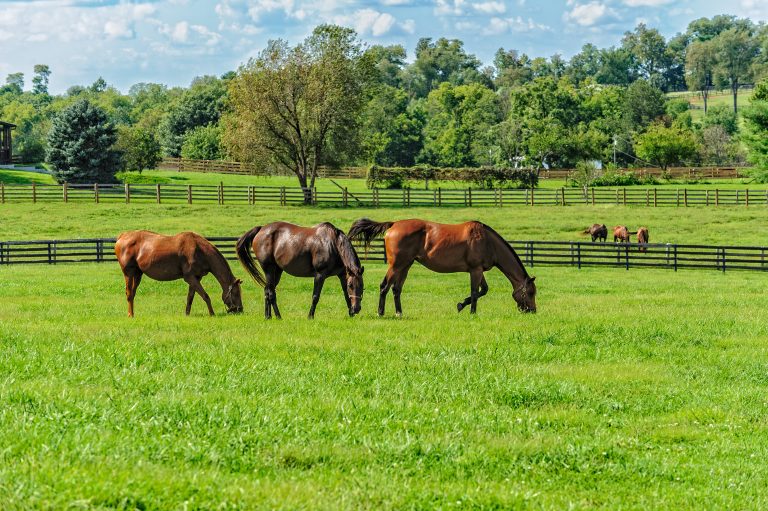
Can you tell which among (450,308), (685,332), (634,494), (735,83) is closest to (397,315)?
(450,308)

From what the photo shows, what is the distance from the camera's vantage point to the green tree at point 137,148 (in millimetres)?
77500

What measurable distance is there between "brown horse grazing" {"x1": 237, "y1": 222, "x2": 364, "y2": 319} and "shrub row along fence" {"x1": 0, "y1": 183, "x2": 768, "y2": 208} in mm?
37162

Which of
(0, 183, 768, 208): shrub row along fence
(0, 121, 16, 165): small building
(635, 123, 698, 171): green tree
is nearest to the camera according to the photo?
(0, 183, 768, 208): shrub row along fence

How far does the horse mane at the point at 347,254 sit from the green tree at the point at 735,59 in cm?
16865

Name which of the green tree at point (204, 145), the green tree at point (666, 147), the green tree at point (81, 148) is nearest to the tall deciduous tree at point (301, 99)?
the green tree at point (81, 148)

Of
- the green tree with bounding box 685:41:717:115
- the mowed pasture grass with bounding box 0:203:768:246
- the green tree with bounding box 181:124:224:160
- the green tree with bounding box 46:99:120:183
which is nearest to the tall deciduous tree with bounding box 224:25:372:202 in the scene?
the mowed pasture grass with bounding box 0:203:768:246

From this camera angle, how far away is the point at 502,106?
126688 mm

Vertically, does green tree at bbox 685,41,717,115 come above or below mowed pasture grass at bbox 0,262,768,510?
above

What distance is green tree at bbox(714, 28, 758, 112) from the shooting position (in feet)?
581

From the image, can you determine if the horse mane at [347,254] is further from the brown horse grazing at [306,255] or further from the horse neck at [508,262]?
the horse neck at [508,262]

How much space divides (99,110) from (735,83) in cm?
13825

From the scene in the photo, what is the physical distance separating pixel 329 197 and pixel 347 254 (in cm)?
4234

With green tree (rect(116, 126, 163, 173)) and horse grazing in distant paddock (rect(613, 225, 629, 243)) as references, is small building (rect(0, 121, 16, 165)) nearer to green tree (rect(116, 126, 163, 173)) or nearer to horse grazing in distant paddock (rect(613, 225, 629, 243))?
green tree (rect(116, 126, 163, 173))

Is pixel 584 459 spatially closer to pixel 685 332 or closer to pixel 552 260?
pixel 685 332
